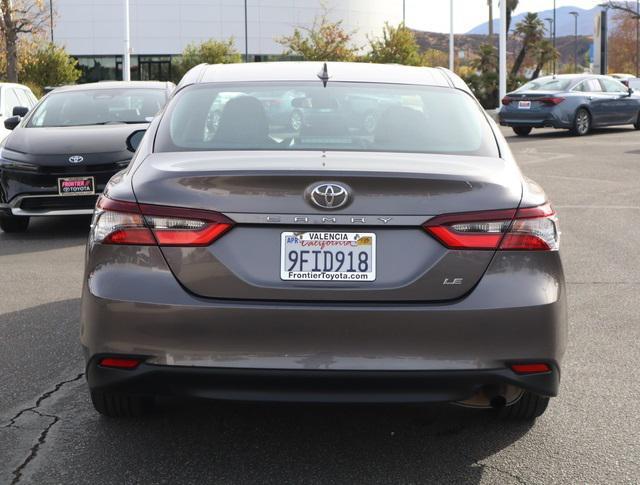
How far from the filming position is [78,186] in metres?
10.2

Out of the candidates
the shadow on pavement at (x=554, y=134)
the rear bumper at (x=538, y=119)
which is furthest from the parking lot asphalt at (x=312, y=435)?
the shadow on pavement at (x=554, y=134)

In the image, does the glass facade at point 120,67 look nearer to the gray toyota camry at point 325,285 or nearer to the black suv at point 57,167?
the black suv at point 57,167

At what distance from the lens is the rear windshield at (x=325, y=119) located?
4.17m

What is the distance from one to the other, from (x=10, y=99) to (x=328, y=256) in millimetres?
14550

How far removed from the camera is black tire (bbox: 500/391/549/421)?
4266mm

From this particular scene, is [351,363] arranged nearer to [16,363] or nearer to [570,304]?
[16,363]

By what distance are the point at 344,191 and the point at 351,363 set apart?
23.1 inches

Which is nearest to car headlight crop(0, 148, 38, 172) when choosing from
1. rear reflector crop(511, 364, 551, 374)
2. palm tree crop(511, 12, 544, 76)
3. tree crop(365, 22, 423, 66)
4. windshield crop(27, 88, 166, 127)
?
windshield crop(27, 88, 166, 127)

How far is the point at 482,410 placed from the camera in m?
4.64

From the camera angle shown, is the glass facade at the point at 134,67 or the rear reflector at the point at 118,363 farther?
the glass facade at the point at 134,67

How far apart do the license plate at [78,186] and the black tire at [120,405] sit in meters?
6.10

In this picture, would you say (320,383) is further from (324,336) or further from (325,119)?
(325,119)

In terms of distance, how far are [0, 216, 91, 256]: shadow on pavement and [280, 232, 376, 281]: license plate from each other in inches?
260

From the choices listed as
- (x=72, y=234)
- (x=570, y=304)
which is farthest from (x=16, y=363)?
(x=72, y=234)
